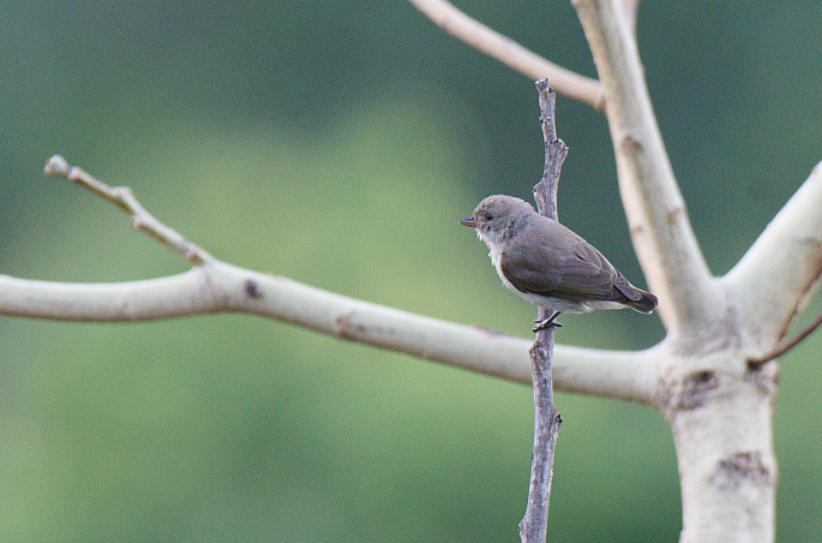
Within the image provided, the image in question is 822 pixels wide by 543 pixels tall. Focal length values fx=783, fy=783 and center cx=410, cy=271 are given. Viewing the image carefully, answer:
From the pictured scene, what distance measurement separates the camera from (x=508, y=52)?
297 cm

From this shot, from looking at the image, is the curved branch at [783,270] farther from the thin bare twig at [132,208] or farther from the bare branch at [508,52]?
the thin bare twig at [132,208]

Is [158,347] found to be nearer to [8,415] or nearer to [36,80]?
[8,415]

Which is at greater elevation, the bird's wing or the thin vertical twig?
the bird's wing

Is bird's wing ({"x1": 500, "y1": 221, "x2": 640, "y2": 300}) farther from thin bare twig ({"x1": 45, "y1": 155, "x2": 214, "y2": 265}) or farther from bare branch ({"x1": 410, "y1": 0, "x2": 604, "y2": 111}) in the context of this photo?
thin bare twig ({"x1": 45, "y1": 155, "x2": 214, "y2": 265})

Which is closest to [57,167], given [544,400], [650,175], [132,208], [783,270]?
[132,208]

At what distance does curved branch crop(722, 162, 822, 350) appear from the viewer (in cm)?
225

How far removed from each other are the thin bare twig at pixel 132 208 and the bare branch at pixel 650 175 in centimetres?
126

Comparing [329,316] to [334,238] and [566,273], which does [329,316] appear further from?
[334,238]

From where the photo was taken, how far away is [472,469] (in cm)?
821

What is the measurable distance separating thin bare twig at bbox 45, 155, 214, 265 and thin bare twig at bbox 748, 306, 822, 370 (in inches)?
63.3

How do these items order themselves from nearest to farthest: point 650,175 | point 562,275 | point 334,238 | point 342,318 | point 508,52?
point 650,175 < point 562,275 < point 342,318 < point 508,52 < point 334,238

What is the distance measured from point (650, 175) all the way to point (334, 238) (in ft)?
27.6

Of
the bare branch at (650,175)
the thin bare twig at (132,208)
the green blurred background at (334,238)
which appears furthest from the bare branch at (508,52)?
the green blurred background at (334,238)

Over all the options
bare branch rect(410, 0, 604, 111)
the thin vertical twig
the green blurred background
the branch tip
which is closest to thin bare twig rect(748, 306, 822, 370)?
the thin vertical twig
